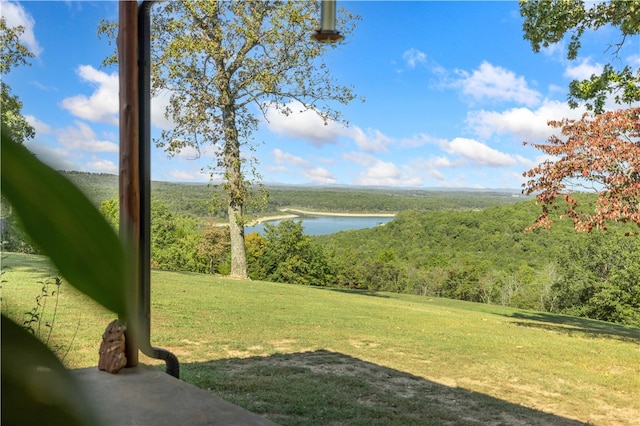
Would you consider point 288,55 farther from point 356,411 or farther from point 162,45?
point 356,411

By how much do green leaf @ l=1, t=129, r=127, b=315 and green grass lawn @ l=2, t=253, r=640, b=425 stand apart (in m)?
2.00

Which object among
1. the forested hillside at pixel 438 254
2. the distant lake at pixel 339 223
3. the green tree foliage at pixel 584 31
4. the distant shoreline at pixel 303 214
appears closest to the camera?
the green tree foliage at pixel 584 31

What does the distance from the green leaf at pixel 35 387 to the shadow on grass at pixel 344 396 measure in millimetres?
2996

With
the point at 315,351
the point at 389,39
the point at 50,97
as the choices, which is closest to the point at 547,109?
the point at 389,39

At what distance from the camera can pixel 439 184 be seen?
88.3ft

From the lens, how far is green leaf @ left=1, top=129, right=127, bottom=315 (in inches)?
2.5

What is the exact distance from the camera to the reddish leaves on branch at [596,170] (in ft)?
18.6

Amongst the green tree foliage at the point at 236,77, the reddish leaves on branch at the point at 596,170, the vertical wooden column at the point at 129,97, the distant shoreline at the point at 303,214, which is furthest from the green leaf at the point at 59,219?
the distant shoreline at the point at 303,214

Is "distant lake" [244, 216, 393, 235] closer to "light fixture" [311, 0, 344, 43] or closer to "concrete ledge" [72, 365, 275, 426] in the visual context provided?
"concrete ledge" [72, 365, 275, 426]

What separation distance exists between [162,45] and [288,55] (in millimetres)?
A: 2043

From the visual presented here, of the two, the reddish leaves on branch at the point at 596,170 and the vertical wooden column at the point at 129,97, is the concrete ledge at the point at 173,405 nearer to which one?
the vertical wooden column at the point at 129,97

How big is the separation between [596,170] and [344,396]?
4128 mm

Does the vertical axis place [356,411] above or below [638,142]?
below

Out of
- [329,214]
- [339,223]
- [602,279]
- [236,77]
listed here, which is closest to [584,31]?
[236,77]
